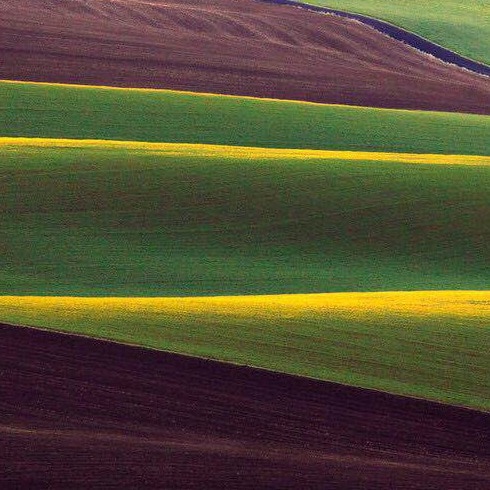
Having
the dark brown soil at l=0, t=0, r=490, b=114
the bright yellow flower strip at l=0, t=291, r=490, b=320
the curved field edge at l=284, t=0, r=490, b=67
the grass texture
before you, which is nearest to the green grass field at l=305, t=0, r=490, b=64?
the curved field edge at l=284, t=0, r=490, b=67

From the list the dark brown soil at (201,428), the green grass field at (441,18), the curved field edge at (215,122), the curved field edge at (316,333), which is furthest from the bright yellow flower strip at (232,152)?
the green grass field at (441,18)

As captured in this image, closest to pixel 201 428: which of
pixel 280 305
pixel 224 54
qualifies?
pixel 280 305

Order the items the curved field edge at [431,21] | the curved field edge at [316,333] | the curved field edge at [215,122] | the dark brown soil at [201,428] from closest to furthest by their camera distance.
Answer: the dark brown soil at [201,428] → the curved field edge at [316,333] → the curved field edge at [215,122] → the curved field edge at [431,21]

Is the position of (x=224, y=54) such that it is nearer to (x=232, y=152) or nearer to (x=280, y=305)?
(x=232, y=152)

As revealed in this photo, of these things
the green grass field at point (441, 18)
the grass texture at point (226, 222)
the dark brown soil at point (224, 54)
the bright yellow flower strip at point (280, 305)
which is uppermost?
the bright yellow flower strip at point (280, 305)

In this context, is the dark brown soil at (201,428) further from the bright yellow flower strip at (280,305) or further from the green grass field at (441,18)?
the green grass field at (441,18)

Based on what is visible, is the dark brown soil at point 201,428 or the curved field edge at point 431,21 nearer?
the dark brown soil at point 201,428
